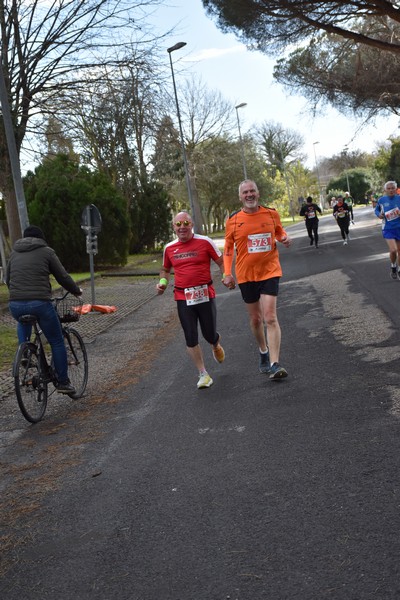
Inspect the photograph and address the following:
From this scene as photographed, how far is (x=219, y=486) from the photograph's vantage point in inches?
188

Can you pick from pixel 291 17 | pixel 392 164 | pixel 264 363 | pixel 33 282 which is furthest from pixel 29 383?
pixel 392 164

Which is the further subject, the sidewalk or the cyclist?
the sidewalk

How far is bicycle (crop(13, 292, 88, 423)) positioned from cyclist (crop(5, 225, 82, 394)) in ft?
0.31

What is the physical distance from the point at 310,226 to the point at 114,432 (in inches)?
882

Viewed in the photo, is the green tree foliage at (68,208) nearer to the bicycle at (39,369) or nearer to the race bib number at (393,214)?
the race bib number at (393,214)

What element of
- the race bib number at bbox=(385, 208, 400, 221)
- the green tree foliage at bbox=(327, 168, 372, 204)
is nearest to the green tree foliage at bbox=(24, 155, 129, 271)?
the race bib number at bbox=(385, 208, 400, 221)

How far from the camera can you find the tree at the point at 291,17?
2284 centimetres

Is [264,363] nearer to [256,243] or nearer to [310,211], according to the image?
[256,243]

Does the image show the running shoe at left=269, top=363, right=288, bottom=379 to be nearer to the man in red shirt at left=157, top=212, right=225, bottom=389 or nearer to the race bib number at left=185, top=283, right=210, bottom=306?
the man in red shirt at left=157, top=212, right=225, bottom=389

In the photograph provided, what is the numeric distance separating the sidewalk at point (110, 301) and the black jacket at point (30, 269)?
1853mm

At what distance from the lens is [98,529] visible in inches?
171

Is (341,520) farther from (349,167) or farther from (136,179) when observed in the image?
(349,167)

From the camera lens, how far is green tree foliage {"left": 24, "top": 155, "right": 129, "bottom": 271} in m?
28.8

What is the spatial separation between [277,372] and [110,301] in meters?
12.5
